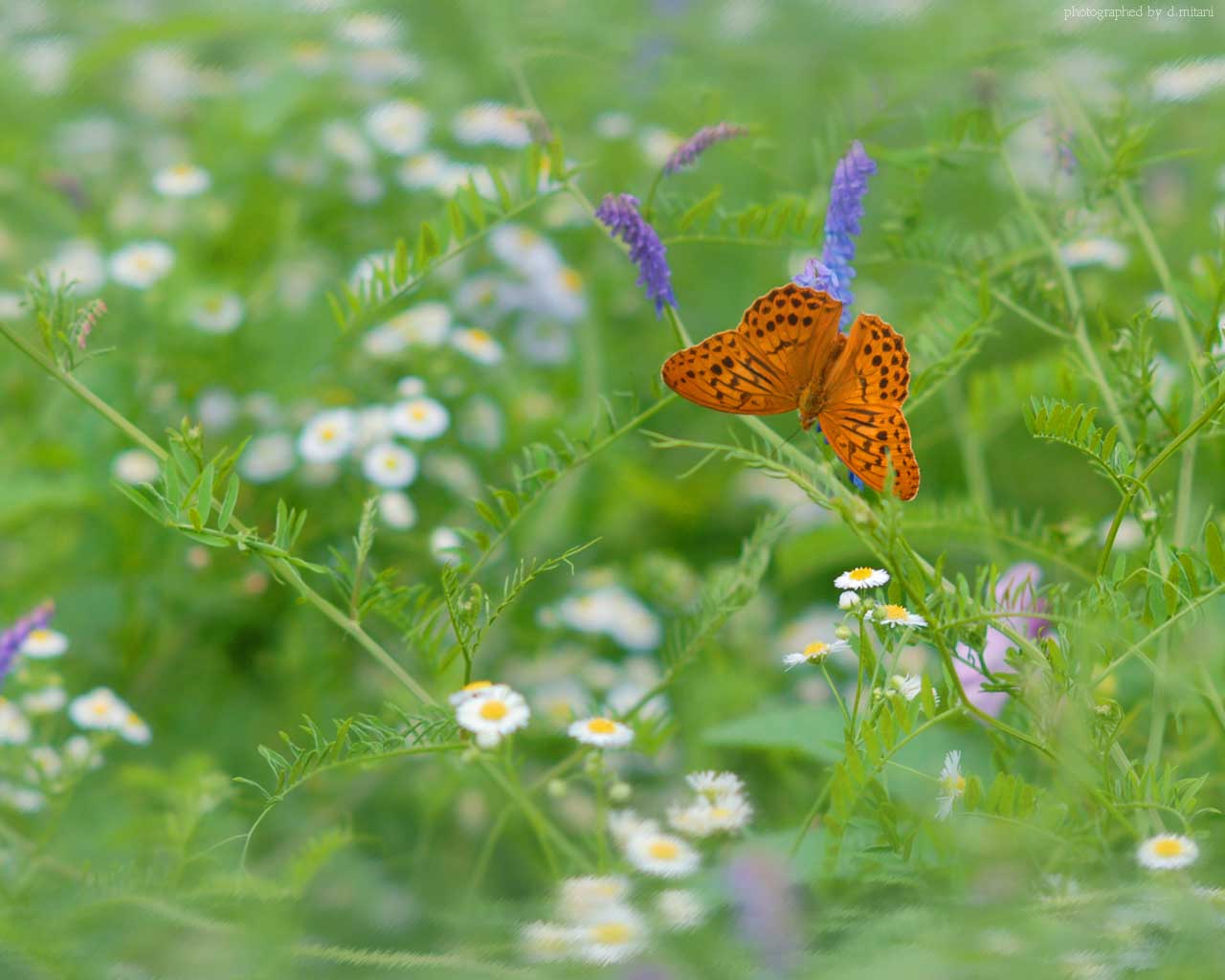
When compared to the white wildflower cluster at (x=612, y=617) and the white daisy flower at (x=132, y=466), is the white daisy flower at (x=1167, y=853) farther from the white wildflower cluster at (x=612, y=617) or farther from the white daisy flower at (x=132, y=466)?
the white daisy flower at (x=132, y=466)

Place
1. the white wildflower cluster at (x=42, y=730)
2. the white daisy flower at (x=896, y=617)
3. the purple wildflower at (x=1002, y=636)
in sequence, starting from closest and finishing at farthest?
1. the white daisy flower at (x=896, y=617)
2. the purple wildflower at (x=1002, y=636)
3. the white wildflower cluster at (x=42, y=730)

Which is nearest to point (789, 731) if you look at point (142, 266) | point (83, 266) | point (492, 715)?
point (492, 715)

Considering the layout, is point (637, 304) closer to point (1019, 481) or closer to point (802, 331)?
point (1019, 481)

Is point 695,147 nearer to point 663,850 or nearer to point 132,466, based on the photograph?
point 663,850

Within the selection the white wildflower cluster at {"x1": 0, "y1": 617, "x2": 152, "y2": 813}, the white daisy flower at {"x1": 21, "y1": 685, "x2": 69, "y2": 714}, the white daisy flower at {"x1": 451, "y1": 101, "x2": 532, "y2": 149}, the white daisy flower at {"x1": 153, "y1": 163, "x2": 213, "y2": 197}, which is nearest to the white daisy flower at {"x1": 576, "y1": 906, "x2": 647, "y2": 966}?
the white wildflower cluster at {"x1": 0, "y1": 617, "x2": 152, "y2": 813}

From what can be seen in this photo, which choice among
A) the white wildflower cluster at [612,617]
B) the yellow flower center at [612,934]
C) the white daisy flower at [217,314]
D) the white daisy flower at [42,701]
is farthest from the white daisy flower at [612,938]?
the white daisy flower at [217,314]
